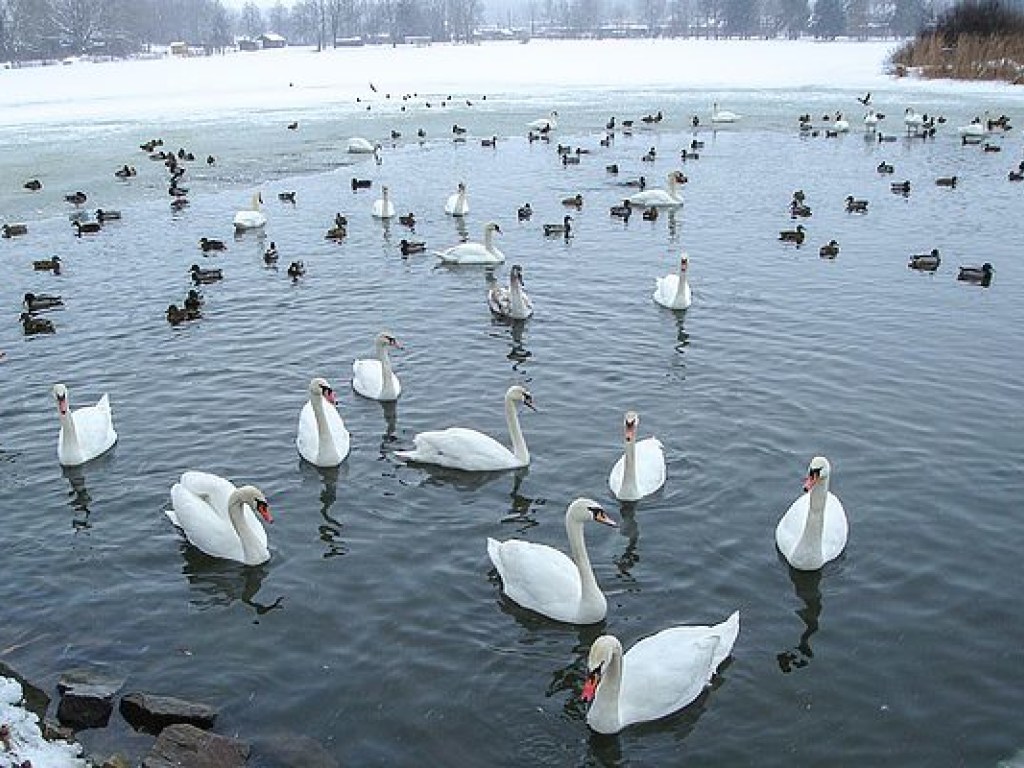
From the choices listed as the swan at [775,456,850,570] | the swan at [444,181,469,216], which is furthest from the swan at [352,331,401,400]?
the swan at [444,181,469,216]

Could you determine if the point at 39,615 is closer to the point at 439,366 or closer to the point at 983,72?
the point at 439,366

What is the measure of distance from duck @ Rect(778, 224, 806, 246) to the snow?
19.7 meters

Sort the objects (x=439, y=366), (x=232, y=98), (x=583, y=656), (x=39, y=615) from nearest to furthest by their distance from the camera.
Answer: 1. (x=583, y=656)
2. (x=39, y=615)
3. (x=439, y=366)
4. (x=232, y=98)

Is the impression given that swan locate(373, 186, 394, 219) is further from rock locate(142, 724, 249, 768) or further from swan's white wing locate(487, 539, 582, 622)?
rock locate(142, 724, 249, 768)

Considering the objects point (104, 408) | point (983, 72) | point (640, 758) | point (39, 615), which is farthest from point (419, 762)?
point (983, 72)

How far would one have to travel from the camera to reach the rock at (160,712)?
26.8 ft

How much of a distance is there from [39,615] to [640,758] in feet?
19.0

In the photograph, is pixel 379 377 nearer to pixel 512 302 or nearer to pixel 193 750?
pixel 512 302

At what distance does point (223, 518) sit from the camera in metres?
11.1

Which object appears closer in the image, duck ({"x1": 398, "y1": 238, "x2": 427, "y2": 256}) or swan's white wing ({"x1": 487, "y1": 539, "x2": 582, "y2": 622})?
swan's white wing ({"x1": 487, "y1": 539, "x2": 582, "y2": 622})

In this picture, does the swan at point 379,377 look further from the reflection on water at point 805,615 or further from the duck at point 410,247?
the duck at point 410,247

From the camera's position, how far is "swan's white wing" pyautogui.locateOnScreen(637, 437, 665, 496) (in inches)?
464

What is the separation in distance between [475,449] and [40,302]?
11274 millimetres

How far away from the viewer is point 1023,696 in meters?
8.51
